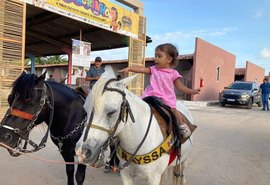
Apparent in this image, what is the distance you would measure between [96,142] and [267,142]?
643 centimetres

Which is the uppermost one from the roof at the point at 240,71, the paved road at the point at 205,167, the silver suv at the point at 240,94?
the roof at the point at 240,71

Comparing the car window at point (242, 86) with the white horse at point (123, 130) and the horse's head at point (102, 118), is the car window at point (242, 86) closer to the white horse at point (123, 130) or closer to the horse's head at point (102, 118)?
the white horse at point (123, 130)

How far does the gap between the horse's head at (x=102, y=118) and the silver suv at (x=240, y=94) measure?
1579cm

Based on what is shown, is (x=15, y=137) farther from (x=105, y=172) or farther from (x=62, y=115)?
(x=105, y=172)

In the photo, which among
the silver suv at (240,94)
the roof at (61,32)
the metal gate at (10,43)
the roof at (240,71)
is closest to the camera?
the metal gate at (10,43)

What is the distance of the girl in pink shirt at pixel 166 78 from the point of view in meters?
2.51

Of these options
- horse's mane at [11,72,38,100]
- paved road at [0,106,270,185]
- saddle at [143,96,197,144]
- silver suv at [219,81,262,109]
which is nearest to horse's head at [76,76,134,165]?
saddle at [143,96,197,144]

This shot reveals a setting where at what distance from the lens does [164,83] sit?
2.54 meters

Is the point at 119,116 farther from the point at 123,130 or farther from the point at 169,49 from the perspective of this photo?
the point at 169,49

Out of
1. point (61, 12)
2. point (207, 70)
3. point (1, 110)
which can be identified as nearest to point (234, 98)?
point (207, 70)

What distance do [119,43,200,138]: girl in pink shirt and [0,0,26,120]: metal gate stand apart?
576 cm

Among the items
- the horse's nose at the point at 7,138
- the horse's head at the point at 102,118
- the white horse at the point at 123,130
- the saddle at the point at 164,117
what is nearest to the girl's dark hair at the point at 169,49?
the saddle at the point at 164,117

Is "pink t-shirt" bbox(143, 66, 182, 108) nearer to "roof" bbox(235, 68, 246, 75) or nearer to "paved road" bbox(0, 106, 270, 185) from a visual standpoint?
"paved road" bbox(0, 106, 270, 185)

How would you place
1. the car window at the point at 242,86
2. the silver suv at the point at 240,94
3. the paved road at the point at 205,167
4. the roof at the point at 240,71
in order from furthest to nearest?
the roof at the point at 240,71 < the car window at the point at 242,86 < the silver suv at the point at 240,94 < the paved road at the point at 205,167
